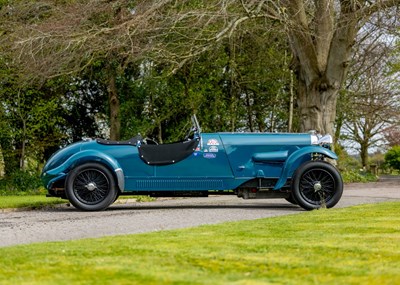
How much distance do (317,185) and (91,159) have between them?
13.3 feet

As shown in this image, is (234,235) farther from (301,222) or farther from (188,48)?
(188,48)

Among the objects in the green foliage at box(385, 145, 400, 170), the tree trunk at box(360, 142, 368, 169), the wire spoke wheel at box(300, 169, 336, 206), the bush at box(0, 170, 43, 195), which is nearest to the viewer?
the wire spoke wheel at box(300, 169, 336, 206)

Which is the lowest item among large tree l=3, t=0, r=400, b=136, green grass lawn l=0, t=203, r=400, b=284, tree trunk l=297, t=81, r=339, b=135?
green grass lawn l=0, t=203, r=400, b=284

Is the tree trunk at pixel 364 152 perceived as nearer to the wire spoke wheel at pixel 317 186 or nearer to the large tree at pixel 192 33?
the large tree at pixel 192 33

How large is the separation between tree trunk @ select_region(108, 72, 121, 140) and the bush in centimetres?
322

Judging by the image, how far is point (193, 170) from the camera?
1214 cm

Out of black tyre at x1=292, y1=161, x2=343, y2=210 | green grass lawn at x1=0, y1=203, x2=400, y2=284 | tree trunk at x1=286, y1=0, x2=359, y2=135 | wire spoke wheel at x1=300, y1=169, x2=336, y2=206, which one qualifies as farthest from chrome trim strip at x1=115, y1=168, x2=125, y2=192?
tree trunk at x1=286, y1=0, x2=359, y2=135

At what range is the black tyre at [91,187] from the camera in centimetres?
1193

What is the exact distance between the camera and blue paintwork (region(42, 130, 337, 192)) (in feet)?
39.7

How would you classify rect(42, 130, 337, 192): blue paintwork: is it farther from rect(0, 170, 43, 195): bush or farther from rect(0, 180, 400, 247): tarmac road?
rect(0, 170, 43, 195): bush

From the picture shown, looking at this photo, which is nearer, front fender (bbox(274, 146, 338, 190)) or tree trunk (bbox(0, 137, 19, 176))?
front fender (bbox(274, 146, 338, 190))

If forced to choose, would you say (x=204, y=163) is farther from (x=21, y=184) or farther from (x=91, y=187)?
(x=21, y=184)

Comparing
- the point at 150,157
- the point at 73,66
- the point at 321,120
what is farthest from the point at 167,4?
the point at 150,157

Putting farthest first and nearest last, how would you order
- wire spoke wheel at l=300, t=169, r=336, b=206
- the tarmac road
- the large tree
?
the large tree → wire spoke wheel at l=300, t=169, r=336, b=206 → the tarmac road
